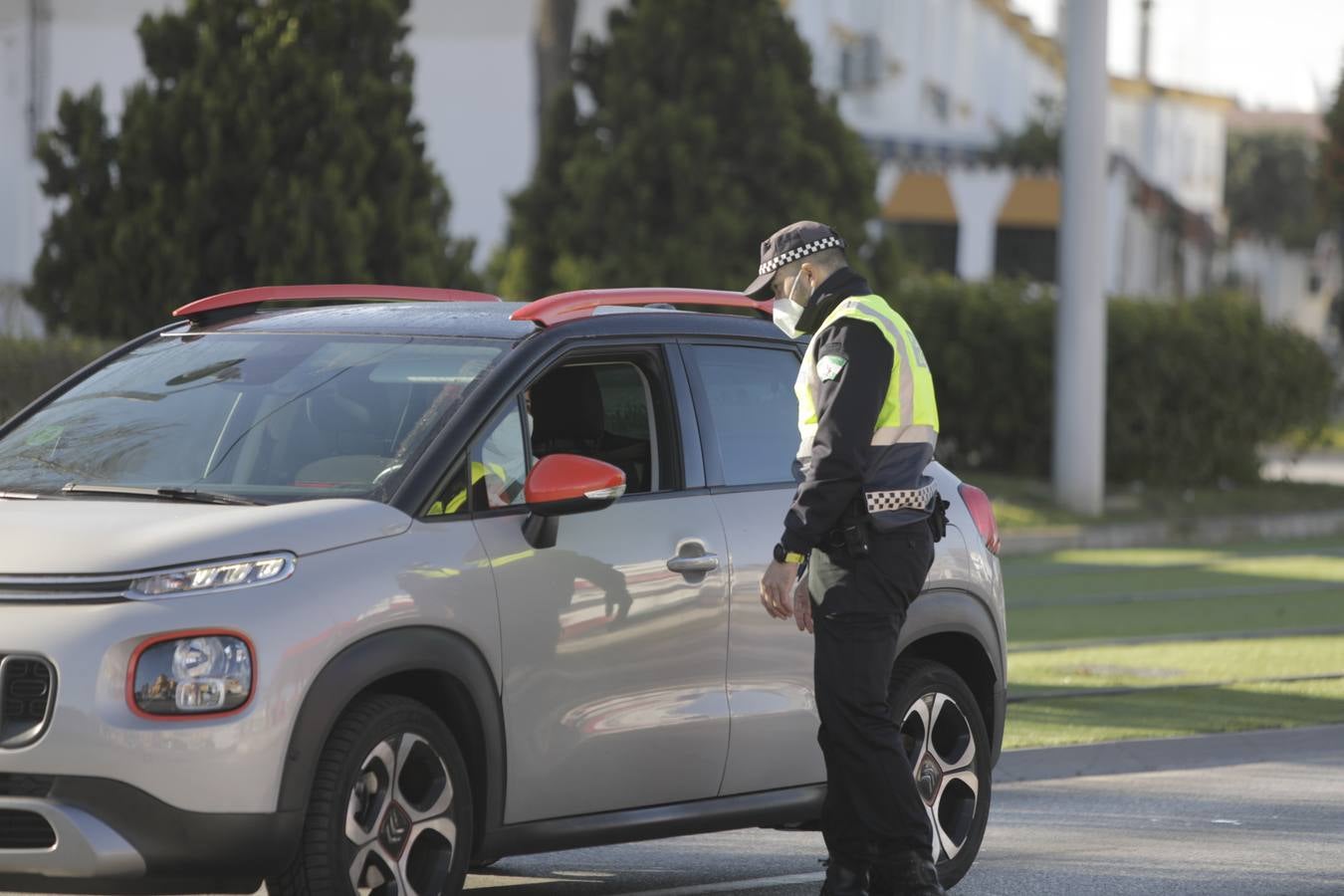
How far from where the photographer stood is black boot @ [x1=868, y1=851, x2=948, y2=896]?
6.56 m

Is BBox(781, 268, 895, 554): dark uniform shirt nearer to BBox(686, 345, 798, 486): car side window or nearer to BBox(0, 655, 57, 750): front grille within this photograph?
BBox(686, 345, 798, 486): car side window

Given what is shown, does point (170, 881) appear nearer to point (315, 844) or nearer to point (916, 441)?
point (315, 844)

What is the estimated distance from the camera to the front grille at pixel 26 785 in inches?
215

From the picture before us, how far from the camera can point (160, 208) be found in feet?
59.2

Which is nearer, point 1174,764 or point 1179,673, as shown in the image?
point 1174,764

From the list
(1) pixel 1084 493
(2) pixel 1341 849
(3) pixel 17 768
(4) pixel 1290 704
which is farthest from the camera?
(1) pixel 1084 493

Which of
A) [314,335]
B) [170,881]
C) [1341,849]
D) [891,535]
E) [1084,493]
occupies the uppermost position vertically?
[314,335]

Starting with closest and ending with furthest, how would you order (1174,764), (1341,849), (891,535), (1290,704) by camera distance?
(891,535) → (1341,849) → (1174,764) → (1290,704)

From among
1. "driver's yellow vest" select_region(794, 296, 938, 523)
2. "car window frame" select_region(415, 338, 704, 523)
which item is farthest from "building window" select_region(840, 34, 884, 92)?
"driver's yellow vest" select_region(794, 296, 938, 523)

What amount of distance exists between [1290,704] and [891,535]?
548cm

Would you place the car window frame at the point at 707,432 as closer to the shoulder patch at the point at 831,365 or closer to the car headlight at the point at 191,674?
the shoulder patch at the point at 831,365

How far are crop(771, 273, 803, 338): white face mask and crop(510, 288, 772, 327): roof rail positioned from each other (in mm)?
371

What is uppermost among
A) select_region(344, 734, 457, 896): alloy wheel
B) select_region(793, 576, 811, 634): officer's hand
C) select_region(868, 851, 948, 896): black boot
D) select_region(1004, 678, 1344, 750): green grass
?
select_region(793, 576, 811, 634): officer's hand

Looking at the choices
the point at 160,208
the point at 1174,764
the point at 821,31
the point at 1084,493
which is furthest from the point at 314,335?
the point at 821,31
